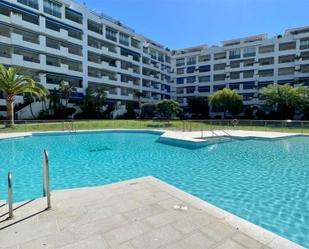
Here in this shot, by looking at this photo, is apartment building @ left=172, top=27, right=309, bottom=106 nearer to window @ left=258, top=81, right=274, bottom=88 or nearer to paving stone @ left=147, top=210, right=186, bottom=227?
window @ left=258, top=81, right=274, bottom=88

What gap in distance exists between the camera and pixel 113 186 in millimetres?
5602

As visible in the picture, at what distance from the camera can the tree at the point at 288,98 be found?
33500 mm

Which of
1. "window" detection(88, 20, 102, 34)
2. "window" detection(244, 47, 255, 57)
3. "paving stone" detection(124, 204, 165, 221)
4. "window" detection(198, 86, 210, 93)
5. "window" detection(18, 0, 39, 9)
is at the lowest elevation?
"paving stone" detection(124, 204, 165, 221)

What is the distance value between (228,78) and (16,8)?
43.5 metres

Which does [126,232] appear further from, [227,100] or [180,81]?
[180,81]

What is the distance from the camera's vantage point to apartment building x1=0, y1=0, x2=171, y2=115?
28859mm

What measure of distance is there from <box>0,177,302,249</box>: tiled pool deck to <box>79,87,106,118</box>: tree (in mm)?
31602

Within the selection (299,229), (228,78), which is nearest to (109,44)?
(228,78)

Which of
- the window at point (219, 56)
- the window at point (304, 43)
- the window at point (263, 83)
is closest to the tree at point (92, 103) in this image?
the window at point (219, 56)

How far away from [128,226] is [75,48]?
3970cm

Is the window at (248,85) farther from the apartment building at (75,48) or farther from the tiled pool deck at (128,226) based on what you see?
the tiled pool deck at (128,226)

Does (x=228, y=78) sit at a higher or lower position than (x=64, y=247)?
higher

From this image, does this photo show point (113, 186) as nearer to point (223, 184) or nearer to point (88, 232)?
point (88, 232)

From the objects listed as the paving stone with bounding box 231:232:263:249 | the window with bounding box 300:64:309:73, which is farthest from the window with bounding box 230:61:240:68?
the paving stone with bounding box 231:232:263:249
